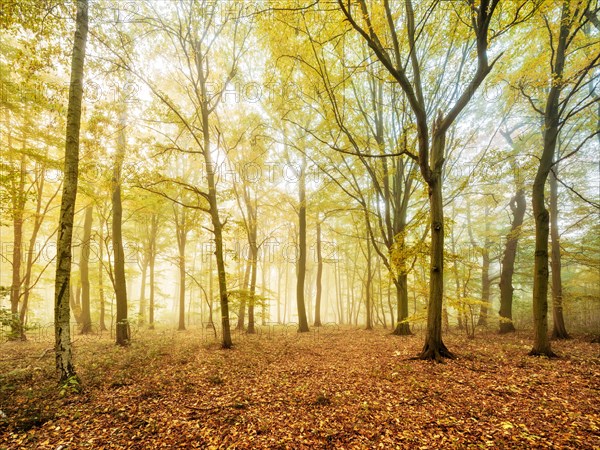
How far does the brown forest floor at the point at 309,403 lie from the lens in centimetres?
338

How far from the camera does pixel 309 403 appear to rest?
4434mm

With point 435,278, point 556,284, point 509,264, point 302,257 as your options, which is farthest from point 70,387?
point 509,264

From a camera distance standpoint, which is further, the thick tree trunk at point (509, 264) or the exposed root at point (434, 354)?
the thick tree trunk at point (509, 264)

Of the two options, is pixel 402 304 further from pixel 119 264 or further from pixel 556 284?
pixel 119 264

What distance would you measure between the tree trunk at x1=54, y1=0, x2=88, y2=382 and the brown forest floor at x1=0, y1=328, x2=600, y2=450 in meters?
0.68

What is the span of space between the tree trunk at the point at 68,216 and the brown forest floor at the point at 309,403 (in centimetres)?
68

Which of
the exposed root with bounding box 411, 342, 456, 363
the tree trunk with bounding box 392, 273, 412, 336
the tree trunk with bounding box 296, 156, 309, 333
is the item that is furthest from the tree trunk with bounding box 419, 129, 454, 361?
the tree trunk with bounding box 296, 156, 309, 333

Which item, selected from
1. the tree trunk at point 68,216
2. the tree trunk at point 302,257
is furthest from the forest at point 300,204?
the tree trunk at point 302,257

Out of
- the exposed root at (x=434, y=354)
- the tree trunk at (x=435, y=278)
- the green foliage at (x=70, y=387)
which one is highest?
the tree trunk at (x=435, y=278)

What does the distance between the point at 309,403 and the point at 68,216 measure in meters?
6.29

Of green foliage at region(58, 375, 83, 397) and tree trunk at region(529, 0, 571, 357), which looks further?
tree trunk at region(529, 0, 571, 357)

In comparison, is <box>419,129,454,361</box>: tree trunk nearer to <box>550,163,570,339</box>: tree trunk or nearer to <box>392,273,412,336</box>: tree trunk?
<box>392,273,412,336</box>: tree trunk

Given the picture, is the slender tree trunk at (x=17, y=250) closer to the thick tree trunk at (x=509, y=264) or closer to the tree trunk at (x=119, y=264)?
the tree trunk at (x=119, y=264)

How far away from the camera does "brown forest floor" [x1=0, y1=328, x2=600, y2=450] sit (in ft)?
11.1
